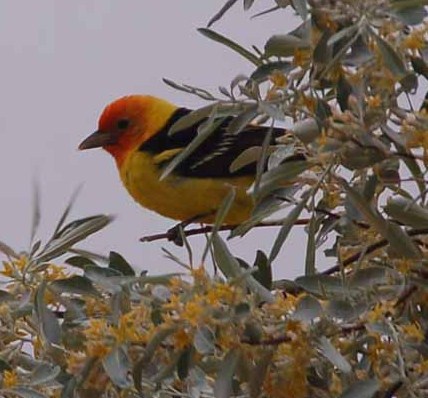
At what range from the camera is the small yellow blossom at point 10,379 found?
0.79 m

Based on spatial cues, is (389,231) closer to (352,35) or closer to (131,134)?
(352,35)

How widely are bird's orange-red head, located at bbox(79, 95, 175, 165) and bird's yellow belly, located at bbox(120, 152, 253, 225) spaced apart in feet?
0.52

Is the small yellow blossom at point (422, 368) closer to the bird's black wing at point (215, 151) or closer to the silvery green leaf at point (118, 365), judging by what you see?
the silvery green leaf at point (118, 365)

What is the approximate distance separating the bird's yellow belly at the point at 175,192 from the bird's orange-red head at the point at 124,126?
158 mm

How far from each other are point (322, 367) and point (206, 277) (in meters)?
0.10

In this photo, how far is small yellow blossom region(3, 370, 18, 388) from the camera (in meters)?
0.79

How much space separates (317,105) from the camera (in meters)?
0.71

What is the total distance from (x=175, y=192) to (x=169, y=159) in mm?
58

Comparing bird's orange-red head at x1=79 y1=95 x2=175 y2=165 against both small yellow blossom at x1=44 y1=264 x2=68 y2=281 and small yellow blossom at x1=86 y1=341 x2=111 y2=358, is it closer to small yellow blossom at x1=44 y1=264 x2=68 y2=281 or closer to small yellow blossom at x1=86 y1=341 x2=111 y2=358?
small yellow blossom at x1=44 y1=264 x2=68 y2=281

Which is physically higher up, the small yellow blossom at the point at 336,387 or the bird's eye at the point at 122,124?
the small yellow blossom at the point at 336,387

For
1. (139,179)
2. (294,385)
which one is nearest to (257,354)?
(294,385)

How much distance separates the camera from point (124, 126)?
6.85 ft

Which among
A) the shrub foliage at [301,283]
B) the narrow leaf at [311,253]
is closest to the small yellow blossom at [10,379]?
the shrub foliage at [301,283]

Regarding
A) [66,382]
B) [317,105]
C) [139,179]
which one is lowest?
[139,179]
